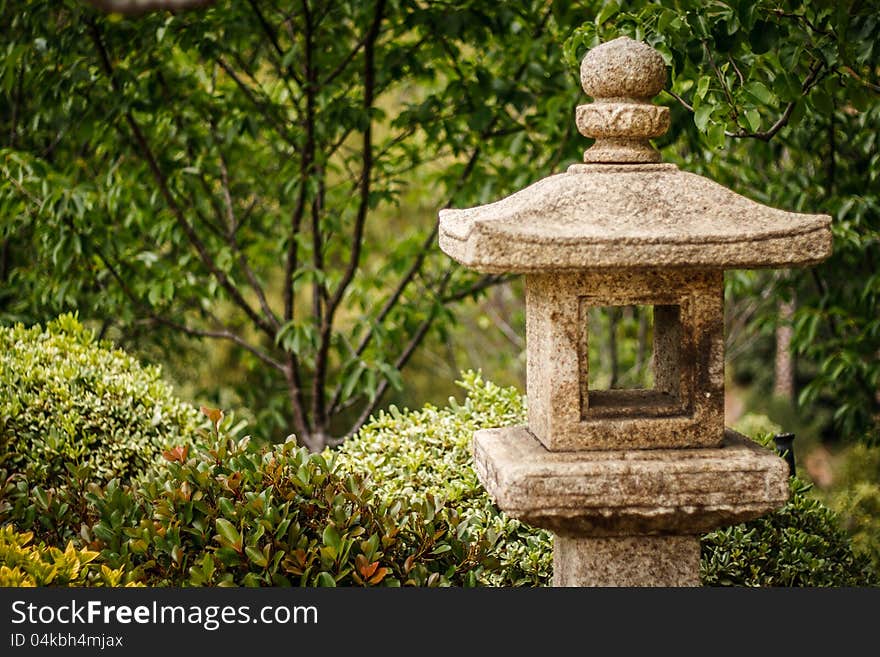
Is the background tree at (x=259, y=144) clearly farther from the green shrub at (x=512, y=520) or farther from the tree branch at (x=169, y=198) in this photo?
the green shrub at (x=512, y=520)

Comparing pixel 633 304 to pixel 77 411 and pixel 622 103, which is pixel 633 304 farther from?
pixel 77 411

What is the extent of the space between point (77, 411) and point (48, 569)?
1326mm

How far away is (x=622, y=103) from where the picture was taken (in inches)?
98.2

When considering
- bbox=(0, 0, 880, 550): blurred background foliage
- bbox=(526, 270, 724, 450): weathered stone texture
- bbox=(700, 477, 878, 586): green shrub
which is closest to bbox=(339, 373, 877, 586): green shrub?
bbox=(700, 477, 878, 586): green shrub

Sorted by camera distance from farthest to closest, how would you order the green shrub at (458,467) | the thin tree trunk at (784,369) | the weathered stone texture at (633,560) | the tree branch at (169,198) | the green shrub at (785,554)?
1. the thin tree trunk at (784,369)
2. the tree branch at (169,198)
3. the green shrub at (785,554)
4. the green shrub at (458,467)
5. the weathered stone texture at (633,560)

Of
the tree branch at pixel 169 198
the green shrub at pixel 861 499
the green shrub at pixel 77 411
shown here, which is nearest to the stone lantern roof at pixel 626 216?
the green shrub at pixel 77 411

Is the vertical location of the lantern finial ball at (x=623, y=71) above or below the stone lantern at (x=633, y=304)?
above

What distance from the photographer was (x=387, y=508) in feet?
9.34

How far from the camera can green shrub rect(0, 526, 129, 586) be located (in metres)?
2.35

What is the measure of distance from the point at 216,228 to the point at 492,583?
3.07 m

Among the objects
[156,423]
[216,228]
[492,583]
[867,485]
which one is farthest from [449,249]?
[867,485]

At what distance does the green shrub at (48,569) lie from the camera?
2.35m

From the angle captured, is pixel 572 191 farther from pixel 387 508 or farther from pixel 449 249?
pixel 387 508

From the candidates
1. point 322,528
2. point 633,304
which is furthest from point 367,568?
point 633,304
